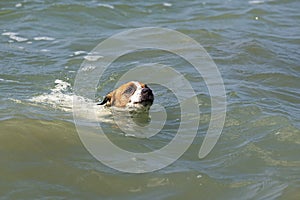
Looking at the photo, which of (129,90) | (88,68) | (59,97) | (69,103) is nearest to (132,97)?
(129,90)

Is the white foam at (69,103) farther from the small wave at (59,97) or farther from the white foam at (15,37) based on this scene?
the white foam at (15,37)

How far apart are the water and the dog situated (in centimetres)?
49

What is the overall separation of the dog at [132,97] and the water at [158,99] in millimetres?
489

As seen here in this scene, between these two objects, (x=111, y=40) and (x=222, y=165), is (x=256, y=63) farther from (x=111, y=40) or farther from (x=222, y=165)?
(x=222, y=165)

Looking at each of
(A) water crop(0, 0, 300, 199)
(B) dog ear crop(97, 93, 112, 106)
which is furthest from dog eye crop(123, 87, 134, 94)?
(A) water crop(0, 0, 300, 199)

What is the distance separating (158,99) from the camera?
10117 mm

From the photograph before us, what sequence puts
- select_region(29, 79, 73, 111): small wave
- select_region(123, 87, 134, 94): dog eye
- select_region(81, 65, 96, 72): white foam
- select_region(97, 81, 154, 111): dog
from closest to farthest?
select_region(97, 81, 154, 111): dog < select_region(123, 87, 134, 94): dog eye < select_region(29, 79, 73, 111): small wave < select_region(81, 65, 96, 72): white foam

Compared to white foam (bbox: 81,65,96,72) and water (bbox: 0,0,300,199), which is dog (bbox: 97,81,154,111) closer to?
water (bbox: 0,0,300,199)

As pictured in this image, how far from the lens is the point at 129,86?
922 cm

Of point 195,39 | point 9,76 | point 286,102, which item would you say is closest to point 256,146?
point 286,102

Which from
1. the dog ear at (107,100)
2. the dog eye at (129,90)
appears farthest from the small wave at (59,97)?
the dog eye at (129,90)

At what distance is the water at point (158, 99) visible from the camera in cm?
617

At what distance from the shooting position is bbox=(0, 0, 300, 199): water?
617cm

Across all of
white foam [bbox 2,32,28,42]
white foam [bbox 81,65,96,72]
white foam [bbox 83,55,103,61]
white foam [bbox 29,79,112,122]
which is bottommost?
white foam [bbox 29,79,112,122]
